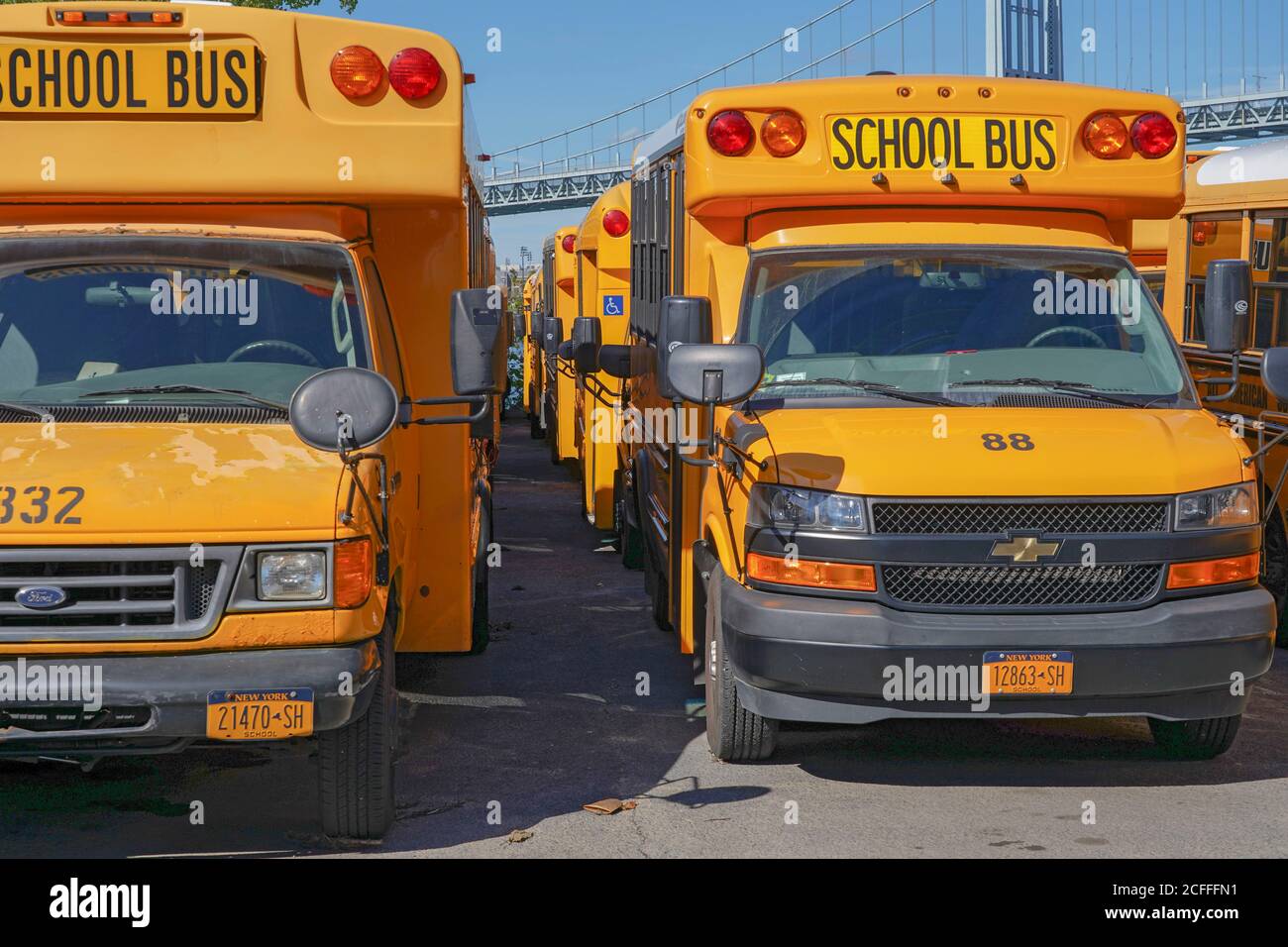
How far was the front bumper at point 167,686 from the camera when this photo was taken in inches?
192

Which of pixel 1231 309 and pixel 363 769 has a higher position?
pixel 1231 309

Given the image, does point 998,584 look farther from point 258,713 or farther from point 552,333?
point 552,333

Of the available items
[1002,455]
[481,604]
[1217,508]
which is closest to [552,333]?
[481,604]

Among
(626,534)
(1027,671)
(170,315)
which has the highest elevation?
(170,315)

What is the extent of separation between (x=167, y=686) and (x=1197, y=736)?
3.95m

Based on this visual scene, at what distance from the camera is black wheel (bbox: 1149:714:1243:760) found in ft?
21.0

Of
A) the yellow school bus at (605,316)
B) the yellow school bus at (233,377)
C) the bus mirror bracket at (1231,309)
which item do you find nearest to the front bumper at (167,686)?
the yellow school bus at (233,377)

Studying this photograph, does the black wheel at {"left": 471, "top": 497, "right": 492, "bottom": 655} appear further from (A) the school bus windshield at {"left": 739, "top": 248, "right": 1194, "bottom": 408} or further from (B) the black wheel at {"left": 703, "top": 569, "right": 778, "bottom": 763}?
(A) the school bus windshield at {"left": 739, "top": 248, "right": 1194, "bottom": 408}

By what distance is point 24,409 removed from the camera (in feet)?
18.2

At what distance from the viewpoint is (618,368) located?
9.29 meters

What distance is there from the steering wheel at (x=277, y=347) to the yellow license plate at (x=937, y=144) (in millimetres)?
2422

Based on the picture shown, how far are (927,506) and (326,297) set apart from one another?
7.60 ft

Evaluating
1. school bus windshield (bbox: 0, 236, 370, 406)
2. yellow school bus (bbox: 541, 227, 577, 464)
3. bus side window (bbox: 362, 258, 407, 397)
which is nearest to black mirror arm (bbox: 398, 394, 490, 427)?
bus side window (bbox: 362, 258, 407, 397)

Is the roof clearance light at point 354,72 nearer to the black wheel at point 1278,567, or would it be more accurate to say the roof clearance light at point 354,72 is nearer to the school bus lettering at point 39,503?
the school bus lettering at point 39,503
